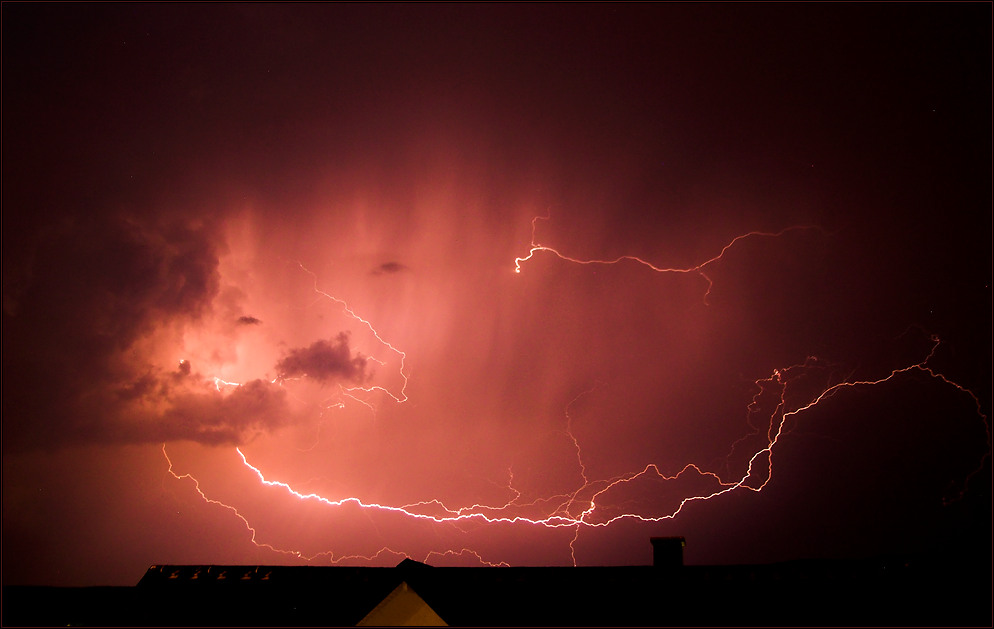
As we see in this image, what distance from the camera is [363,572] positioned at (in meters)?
4.52

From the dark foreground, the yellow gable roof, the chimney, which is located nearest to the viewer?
the dark foreground

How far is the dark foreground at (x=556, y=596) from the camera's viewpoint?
404cm

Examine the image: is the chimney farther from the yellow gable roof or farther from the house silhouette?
the yellow gable roof

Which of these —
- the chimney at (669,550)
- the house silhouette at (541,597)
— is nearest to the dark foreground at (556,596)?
the house silhouette at (541,597)

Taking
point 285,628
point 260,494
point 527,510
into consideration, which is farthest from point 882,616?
point 260,494

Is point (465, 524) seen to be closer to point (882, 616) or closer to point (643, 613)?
point (643, 613)

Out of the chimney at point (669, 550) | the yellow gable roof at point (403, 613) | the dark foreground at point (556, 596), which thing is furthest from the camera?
the chimney at point (669, 550)

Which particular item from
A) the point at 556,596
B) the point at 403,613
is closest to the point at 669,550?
the point at 556,596

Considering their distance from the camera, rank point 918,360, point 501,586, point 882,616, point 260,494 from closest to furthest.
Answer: point 882,616, point 501,586, point 918,360, point 260,494

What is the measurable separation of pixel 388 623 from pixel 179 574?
1.91m

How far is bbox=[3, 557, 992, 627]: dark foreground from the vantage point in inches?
159

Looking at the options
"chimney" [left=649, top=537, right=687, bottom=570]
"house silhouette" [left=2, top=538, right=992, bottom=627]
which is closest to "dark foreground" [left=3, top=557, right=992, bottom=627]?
"house silhouette" [left=2, top=538, right=992, bottom=627]

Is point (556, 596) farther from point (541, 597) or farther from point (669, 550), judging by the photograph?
point (669, 550)

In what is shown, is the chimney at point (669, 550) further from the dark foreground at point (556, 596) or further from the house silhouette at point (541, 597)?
the dark foreground at point (556, 596)
